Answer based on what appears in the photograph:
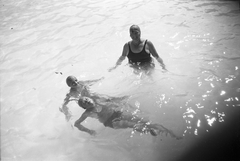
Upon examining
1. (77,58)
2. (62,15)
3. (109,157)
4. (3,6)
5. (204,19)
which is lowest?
(109,157)

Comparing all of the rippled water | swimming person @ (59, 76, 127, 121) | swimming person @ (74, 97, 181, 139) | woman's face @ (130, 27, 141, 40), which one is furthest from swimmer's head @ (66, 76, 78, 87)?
woman's face @ (130, 27, 141, 40)

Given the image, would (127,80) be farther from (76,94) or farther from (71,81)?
(71,81)

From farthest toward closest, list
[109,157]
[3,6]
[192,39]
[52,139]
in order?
[3,6], [192,39], [52,139], [109,157]

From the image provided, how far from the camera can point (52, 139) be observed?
13.3 ft

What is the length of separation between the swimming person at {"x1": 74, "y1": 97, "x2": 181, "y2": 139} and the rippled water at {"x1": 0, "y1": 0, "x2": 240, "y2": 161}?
170 millimetres

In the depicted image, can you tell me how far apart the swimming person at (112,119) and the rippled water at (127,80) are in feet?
0.56

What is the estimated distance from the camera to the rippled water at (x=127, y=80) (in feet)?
11.2

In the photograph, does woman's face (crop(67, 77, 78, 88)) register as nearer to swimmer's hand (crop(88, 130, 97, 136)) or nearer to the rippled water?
the rippled water

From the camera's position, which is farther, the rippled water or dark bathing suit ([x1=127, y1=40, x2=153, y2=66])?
dark bathing suit ([x1=127, y1=40, x2=153, y2=66])

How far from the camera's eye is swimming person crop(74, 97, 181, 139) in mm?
3678

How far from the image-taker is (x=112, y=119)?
3818mm

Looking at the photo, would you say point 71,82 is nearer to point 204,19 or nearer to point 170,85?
point 170,85

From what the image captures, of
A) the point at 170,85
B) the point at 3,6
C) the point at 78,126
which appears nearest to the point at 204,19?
the point at 170,85

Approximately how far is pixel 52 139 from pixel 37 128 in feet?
2.07
